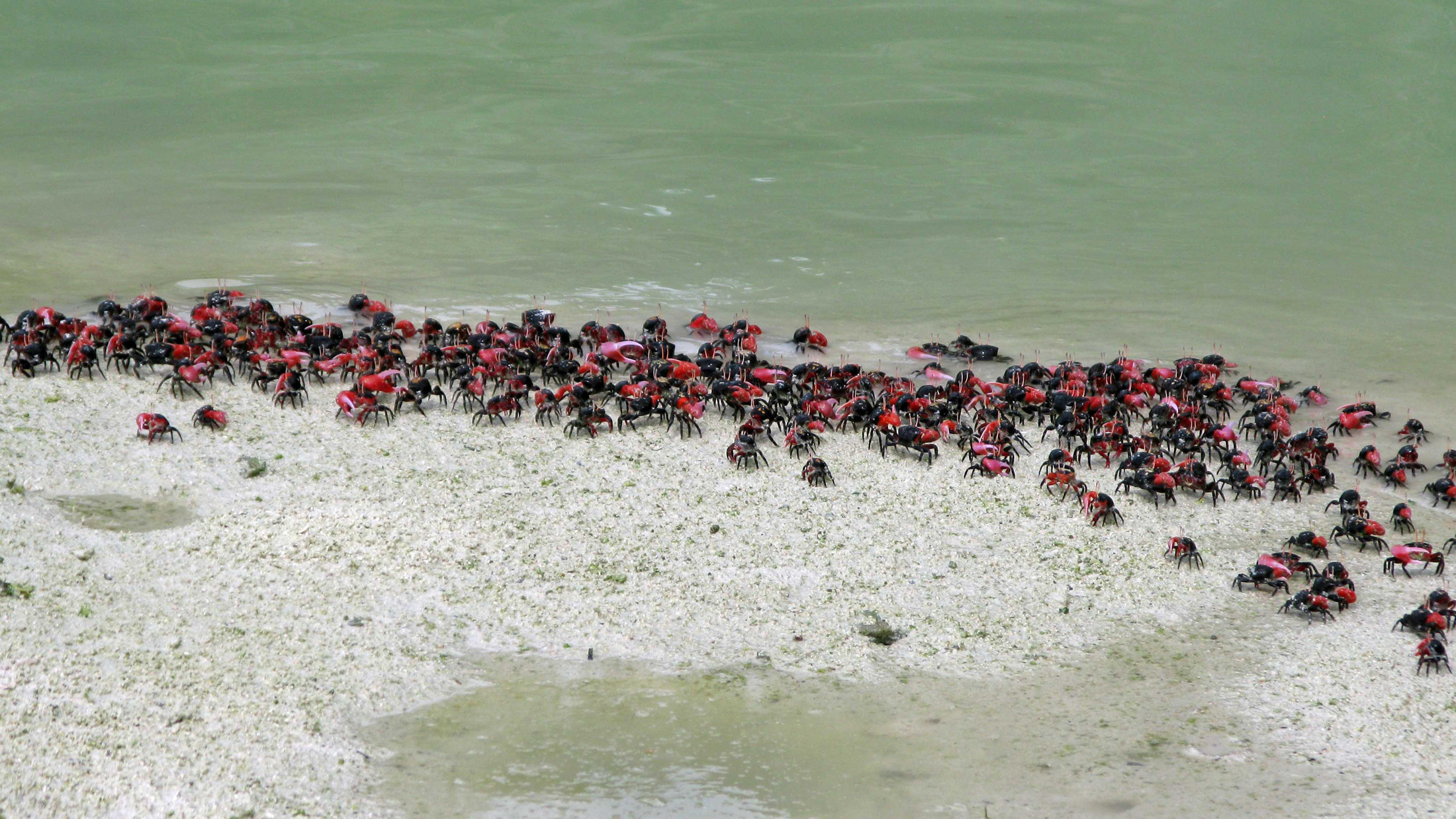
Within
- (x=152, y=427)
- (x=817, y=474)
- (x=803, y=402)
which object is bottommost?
(x=817, y=474)

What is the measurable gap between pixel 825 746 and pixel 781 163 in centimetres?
1428

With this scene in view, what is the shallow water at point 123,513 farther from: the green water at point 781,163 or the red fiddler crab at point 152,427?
the green water at point 781,163

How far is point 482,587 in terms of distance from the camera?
22.2 ft

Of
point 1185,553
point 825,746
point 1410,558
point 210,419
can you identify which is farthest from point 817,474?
point 210,419

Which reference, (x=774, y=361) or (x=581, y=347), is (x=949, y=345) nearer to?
(x=774, y=361)

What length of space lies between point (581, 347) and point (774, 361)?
64.1 inches

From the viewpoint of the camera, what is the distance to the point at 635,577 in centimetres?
696

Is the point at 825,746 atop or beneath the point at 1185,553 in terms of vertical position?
beneath

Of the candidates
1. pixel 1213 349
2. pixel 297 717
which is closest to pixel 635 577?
pixel 297 717

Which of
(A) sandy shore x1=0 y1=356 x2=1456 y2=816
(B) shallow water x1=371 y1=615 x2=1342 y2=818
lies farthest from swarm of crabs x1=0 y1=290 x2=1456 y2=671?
(B) shallow water x1=371 y1=615 x2=1342 y2=818

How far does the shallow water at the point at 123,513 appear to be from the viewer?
6996mm

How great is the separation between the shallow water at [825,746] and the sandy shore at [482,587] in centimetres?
18

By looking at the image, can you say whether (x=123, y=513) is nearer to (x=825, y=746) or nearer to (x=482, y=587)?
(x=482, y=587)

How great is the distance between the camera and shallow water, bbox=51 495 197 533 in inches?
275
